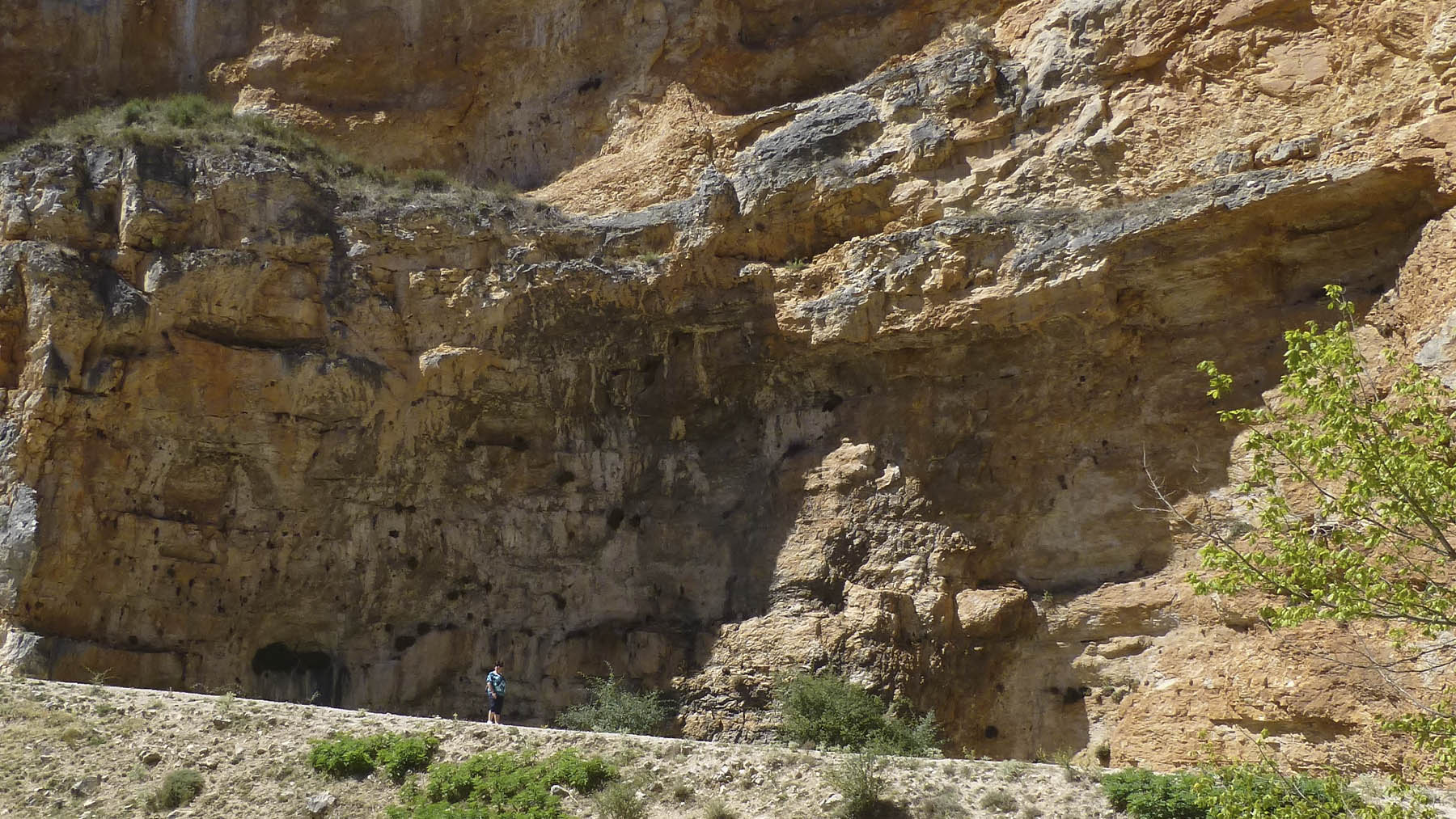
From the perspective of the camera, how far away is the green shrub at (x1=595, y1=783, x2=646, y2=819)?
11023 millimetres

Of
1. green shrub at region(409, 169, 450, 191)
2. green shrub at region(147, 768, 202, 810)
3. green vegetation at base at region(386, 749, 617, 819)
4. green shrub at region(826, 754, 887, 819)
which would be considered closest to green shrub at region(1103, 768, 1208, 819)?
green shrub at region(826, 754, 887, 819)

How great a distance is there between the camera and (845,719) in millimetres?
15070

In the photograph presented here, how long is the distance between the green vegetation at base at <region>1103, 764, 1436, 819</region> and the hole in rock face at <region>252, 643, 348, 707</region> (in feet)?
39.1

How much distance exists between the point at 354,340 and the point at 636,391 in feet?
14.7

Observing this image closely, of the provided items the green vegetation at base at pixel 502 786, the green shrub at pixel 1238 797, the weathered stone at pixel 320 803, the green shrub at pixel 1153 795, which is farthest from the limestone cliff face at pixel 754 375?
the weathered stone at pixel 320 803

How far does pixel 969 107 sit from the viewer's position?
60.5 feet

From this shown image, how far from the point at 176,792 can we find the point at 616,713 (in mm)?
5855

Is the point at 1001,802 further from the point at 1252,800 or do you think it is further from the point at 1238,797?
the point at 1252,800

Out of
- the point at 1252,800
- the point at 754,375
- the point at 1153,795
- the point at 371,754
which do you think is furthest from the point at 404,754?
the point at 754,375

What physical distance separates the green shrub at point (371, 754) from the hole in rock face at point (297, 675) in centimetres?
622

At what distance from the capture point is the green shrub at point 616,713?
52.4 feet

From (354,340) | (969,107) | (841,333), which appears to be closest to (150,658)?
(354,340)

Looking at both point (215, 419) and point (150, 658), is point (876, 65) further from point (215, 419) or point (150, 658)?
point (150, 658)

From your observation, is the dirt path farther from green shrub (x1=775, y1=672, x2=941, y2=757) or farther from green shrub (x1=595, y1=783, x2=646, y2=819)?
green shrub (x1=775, y1=672, x2=941, y2=757)
